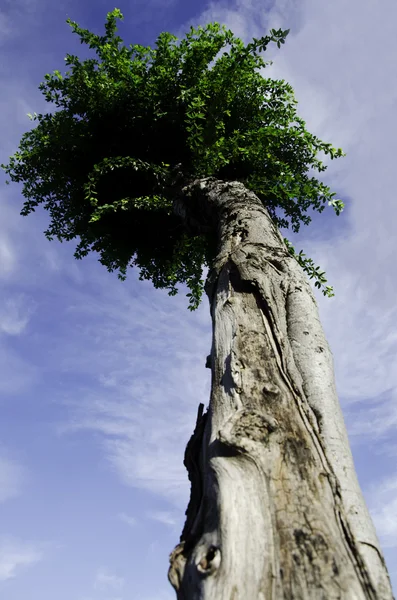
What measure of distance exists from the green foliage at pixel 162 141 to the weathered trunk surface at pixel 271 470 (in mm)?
3202

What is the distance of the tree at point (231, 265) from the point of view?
5.98ft

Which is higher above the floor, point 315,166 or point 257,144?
point 315,166

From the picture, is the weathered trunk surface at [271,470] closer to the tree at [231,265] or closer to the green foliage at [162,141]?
the tree at [231,265]

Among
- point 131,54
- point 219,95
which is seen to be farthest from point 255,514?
point 131,54

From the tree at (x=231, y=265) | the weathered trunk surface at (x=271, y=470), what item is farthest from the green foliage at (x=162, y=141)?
the weathered trunk surface at (x=271, y=470)

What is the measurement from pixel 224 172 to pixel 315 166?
167cm

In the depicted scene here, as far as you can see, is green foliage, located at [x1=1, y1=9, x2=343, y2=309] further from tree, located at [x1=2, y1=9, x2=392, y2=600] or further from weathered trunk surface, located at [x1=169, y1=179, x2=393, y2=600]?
weathered trunk surface, located at [x1=169, y1=179, x2=393, y2=600]

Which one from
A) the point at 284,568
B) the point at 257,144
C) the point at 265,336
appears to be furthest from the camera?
the point at 257,144

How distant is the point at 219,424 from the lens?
245 centimetres

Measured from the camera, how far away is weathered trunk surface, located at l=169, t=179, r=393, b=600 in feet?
5.62

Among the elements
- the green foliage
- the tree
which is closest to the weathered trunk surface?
the tree

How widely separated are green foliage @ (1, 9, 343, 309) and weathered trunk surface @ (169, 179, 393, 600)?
320 centimetres

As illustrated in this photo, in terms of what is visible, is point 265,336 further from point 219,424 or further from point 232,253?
point 232,253

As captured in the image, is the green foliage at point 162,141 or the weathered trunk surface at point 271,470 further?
the green foliage at point 162,141
